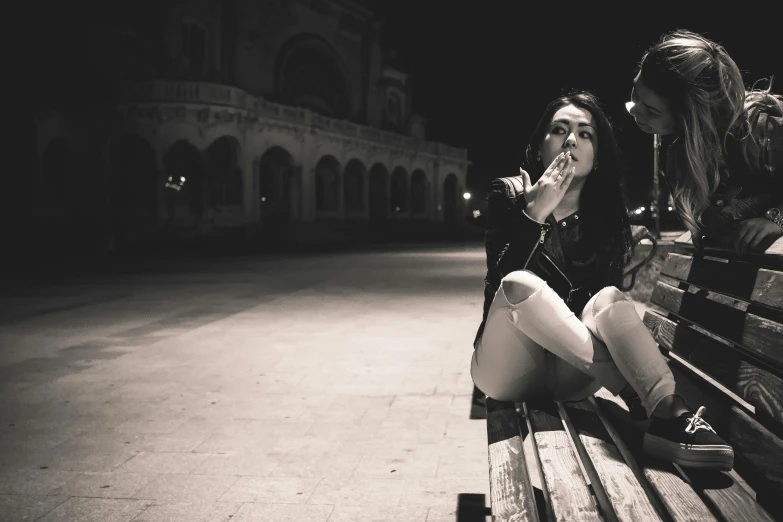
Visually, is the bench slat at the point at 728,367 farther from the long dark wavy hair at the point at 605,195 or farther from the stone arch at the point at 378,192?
the stone arch at the point at 378,192

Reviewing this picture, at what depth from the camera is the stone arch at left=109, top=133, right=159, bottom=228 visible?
28.6m

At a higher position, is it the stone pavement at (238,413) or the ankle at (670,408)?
the ankle at (670,408)

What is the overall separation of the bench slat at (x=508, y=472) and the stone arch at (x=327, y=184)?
123 feet

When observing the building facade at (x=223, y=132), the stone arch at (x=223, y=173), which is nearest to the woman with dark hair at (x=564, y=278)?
the building facade at (x=223, y=132)

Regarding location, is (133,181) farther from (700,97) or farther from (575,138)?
(700,97)

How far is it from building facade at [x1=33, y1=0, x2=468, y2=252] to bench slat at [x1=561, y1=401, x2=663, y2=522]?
24191 mm

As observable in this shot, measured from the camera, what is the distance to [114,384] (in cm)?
560

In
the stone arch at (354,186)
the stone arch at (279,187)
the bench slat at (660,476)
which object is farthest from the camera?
the stone arch at (354,186)

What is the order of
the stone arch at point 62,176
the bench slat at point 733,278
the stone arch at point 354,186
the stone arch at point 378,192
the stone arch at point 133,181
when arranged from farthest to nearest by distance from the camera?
the stone arch at point 378,192 < the stone arch at point 354,186 < the stone arch at point 133,181 < the stone arch at point 62,176 < the bench slat at point 733,278

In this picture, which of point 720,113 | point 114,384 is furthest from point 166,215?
point 720,113

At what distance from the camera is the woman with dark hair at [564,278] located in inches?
90.0

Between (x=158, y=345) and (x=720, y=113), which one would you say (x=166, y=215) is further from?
(x=720, y=113)

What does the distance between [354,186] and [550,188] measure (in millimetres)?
44156

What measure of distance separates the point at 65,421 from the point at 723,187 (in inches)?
165
